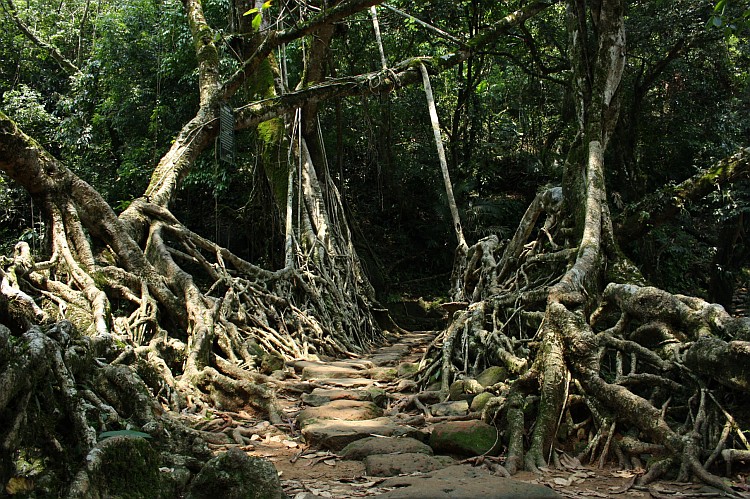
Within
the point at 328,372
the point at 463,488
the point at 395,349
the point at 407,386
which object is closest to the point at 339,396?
the point at 407,386

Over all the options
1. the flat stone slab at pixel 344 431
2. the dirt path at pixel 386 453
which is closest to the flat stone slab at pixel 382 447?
the dirt path at pixel 386 453

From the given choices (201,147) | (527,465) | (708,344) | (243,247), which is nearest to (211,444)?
(527,465)

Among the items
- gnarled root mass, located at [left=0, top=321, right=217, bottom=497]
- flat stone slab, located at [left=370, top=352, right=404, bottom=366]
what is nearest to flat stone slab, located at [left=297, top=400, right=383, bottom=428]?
gnarled root mass, located at [left=0, top=321, right=217, bottom=497]

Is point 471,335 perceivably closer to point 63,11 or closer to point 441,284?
point 441,284

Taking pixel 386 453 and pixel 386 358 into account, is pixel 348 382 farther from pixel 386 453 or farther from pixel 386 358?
pixel 386 453

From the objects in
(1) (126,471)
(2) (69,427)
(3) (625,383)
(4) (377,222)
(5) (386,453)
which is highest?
(4) (377,222)

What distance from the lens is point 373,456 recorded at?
373cm

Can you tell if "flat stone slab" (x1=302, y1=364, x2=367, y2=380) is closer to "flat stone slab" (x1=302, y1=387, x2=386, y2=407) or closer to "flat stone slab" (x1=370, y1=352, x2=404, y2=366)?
A: "flat stone slab" (x1=302, y1=387, x2=386, y2=407)

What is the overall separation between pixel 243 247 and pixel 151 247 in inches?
247

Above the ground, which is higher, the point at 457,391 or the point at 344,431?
the point at 457,391

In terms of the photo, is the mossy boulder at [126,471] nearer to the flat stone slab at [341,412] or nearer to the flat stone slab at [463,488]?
the flat stone slab at [463,488]

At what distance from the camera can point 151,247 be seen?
6715mm

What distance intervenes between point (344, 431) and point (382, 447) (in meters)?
0.39

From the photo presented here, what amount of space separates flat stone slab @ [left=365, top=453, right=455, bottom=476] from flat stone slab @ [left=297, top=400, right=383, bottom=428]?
994 millimetres
